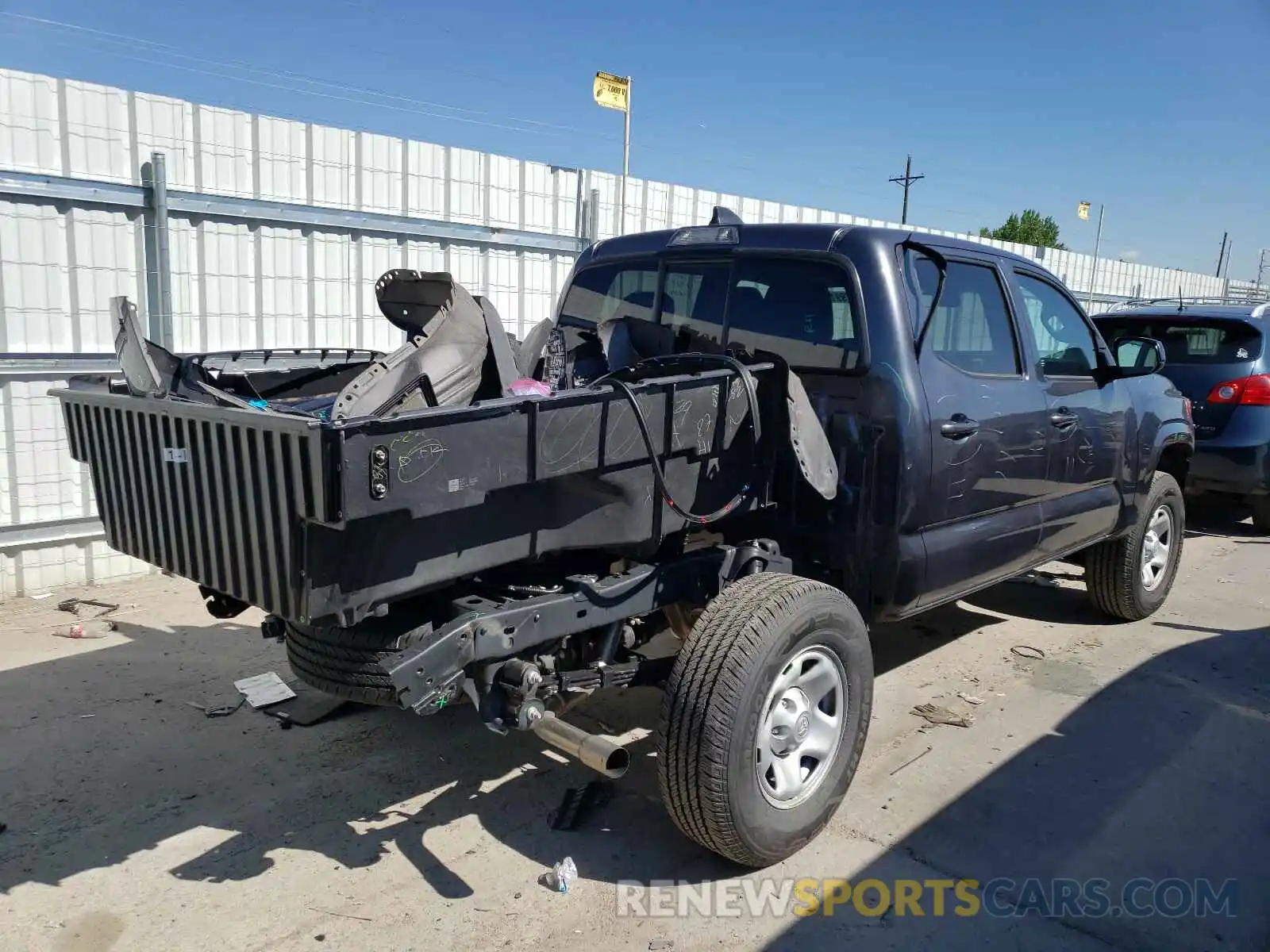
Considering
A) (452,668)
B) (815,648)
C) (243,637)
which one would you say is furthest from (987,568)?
(243,637)

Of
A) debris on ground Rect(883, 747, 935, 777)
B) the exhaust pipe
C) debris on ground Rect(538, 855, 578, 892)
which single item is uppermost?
the exhaust pipe

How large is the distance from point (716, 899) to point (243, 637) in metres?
3.37

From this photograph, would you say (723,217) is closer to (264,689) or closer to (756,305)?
(756,305)

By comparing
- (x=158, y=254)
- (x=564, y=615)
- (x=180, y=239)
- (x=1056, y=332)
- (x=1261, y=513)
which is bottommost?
(x=1261, y=513)

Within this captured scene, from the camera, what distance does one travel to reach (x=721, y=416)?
3221 mm

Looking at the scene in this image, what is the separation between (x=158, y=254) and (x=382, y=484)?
4.68 meters

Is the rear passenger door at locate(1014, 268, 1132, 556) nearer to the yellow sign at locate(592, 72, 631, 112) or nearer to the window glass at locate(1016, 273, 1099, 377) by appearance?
the window glass at locate(1016, 273, 1099, 377)

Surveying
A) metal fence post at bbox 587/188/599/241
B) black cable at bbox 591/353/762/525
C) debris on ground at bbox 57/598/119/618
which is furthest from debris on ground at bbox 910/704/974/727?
metal fence post at bbox 587/188/599/241

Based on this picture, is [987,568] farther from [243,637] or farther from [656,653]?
[243,637]

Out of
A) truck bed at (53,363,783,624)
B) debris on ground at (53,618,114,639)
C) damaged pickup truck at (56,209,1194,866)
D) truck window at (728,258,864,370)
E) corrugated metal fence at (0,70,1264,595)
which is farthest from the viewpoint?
corrugated metal fence at (0,70,1264,595)

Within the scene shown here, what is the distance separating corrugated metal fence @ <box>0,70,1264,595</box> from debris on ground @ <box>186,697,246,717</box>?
7.29 ft

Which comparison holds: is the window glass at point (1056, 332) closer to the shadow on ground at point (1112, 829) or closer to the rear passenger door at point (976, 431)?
the rear passenger door at point (976, 431)

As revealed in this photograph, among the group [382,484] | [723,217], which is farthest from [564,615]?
[723,217]

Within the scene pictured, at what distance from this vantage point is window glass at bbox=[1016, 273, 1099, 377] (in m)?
4.55
